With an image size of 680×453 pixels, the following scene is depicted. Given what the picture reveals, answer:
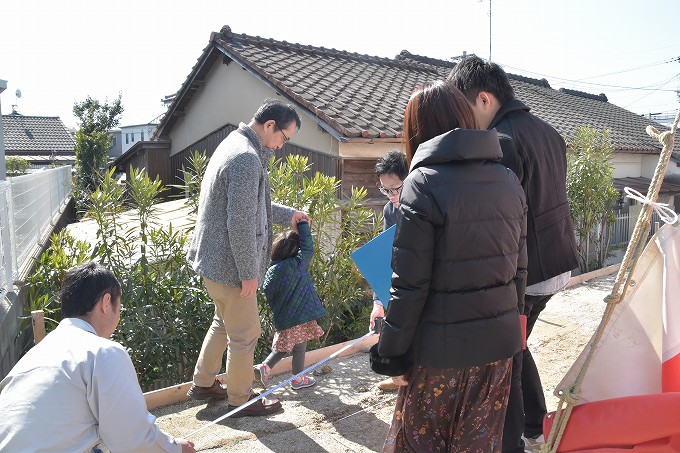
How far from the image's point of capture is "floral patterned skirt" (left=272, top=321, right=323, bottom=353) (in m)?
4.03

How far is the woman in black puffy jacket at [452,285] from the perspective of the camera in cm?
203

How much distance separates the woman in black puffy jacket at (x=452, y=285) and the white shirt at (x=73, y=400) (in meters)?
0.89

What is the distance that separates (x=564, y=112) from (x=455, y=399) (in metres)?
16.3

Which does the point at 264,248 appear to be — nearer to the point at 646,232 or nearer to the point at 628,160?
the point at 646,232

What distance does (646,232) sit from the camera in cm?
248

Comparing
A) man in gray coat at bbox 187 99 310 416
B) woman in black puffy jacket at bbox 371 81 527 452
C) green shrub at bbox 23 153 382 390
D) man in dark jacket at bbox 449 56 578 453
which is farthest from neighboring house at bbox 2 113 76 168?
woman in black puffy jacket at bbox 371 81 527 452

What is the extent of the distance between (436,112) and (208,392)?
2.51m

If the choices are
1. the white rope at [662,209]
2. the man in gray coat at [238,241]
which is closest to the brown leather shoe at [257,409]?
the man in gray coat at [238,241]

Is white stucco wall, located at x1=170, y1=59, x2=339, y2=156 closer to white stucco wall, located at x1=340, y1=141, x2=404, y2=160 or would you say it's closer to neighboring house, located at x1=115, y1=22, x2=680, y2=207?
neighboring house, located at x1=115, y1=22, x2=680, y2=207

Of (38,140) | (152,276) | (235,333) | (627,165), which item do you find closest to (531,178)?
(235,333)

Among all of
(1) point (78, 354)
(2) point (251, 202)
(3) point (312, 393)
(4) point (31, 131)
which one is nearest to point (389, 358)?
(1) point (78, 354)

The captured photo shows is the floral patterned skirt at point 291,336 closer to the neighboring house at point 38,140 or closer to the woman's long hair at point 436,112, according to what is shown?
the woman's long hair at point 436,112

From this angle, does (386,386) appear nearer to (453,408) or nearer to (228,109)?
(453,408)

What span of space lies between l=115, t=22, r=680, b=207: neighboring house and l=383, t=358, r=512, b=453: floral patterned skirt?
17.7 feet
